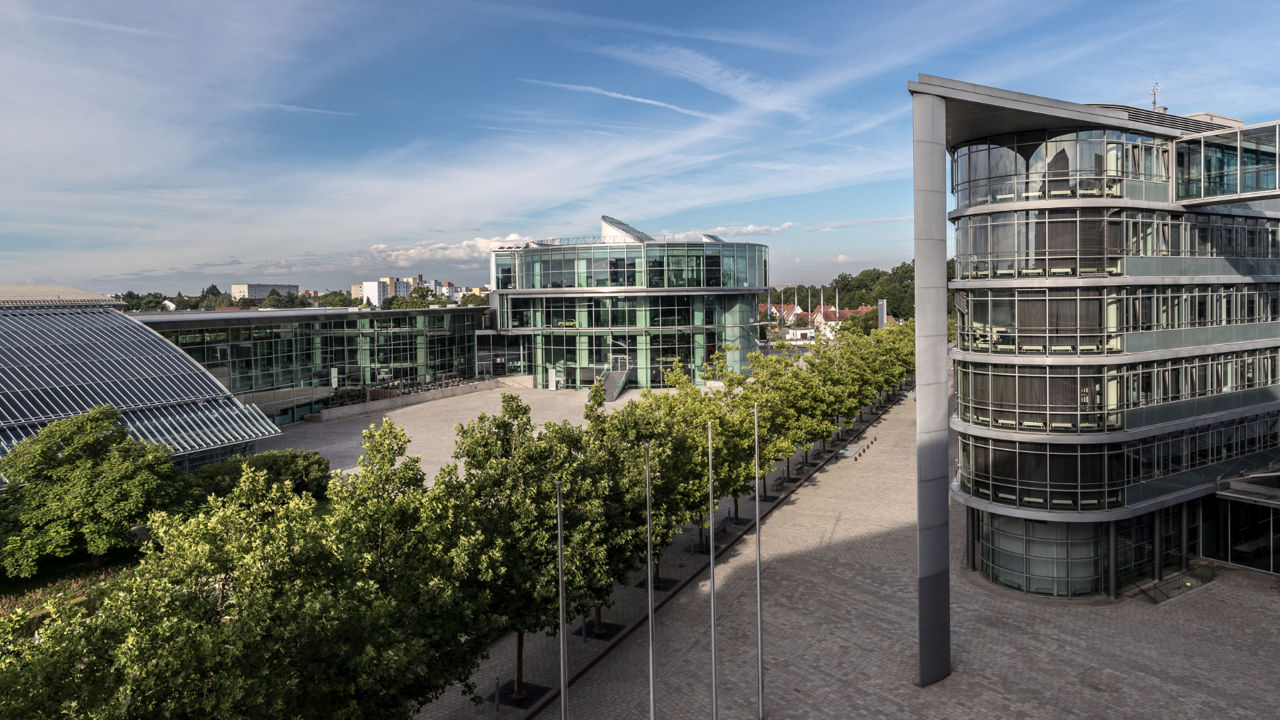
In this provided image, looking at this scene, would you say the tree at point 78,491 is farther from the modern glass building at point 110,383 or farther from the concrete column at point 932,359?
the concrete column at point 932,359

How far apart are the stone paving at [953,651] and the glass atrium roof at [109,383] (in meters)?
27.9

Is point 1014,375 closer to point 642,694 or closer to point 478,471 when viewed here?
point 642,694

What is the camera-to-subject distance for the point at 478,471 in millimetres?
21547

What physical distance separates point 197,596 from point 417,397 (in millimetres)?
61706

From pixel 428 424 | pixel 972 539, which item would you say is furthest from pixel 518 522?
pixel 428 424

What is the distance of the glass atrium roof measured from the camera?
36812mm

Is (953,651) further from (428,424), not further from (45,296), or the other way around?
(45,296)

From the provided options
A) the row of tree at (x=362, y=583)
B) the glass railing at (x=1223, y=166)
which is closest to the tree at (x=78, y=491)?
the row of tree at (x=362, y=583)

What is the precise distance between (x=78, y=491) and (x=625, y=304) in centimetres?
5544

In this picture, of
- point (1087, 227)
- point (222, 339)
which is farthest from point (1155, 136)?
point (222, 339)

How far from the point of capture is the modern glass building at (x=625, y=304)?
78250 mm

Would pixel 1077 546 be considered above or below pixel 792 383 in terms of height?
below

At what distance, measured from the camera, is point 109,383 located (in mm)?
40250

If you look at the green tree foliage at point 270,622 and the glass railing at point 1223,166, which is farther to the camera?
the glass railing at point 1223,166
